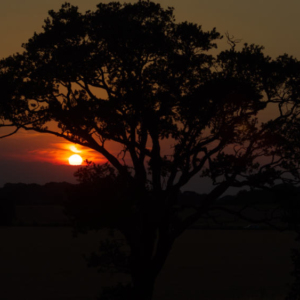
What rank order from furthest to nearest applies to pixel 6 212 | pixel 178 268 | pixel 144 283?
pixel 6 212, pixel 178 268, pixel 144 283

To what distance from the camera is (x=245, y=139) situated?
17797mm

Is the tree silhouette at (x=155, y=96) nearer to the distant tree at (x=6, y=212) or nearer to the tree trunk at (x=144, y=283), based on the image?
the tree trunk at (x=144, y=283)

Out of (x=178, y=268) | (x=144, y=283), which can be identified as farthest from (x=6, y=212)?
(x=144, y=283)

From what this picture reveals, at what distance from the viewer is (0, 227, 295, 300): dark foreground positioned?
32.6 metres

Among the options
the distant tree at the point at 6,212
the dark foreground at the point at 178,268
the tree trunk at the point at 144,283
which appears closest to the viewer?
the tree trunk at the point at 144,283

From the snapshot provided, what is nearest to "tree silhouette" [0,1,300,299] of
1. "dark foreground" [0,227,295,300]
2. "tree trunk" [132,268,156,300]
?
"tree trunk" [132,268,156,300]

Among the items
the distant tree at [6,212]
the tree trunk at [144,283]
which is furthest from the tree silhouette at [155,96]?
the distant tree at [6,212]

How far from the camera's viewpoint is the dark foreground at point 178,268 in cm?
3256

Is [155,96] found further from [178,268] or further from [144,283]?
[178,268]

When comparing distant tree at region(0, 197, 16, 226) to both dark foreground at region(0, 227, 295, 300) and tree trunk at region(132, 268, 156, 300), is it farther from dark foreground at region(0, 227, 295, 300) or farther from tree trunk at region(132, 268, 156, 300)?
tree trunk at region(132, 268, 156, 300)

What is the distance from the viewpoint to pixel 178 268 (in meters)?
45.7

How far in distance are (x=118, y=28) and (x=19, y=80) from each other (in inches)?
149

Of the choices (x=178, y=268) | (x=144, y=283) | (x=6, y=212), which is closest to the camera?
(x=144, y=283)

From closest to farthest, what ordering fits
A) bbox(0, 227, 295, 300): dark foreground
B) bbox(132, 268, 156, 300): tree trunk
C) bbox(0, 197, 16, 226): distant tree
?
1. bbox(132, 268, 156, 300): tree trunk
2. bbox(0, 227, 295, 300): dark foreground
3. bbox(0, 197, 16, 226): distant tree
